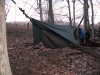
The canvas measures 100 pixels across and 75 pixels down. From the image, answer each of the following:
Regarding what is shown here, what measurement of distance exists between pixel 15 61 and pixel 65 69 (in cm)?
198

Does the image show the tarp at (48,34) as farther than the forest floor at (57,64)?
Yes

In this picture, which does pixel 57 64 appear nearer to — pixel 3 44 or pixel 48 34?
pixel 48 34

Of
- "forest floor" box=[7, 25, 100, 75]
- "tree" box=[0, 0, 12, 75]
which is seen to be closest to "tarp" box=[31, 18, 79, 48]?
"forest floor" box=[7, 25, 100, 75]

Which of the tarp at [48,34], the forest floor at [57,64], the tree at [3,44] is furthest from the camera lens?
the tarp at [48,34]

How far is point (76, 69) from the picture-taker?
5414mm

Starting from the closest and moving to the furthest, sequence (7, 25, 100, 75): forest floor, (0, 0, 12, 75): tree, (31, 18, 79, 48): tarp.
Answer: (0, 0, 12, 75): tree < (7, 25, 100, 75): forest floor < (31, 18, 79, 48): tarp

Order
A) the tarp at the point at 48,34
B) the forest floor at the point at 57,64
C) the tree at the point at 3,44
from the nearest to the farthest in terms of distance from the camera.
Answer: the tree at the point at 3,44, the forest floor at the point at 57,64, the tarp at the point at 48,34

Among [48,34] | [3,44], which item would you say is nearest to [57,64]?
[48,34]

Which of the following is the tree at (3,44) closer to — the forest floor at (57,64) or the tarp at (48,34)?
the forest floor at (57,64)

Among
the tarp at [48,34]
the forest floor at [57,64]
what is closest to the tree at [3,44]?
the forest floor at [57,64]

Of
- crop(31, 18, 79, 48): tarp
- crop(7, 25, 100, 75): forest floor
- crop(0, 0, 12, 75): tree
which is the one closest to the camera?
crop(0, 0, 12, 75): tree

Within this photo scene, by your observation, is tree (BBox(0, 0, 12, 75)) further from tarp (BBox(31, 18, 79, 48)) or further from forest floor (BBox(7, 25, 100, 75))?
tarp (BBox(31, 18, 79, 48))

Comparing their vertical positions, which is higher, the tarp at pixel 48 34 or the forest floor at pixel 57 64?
the tarp at pixel 48 34

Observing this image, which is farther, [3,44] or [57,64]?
[57,64]
